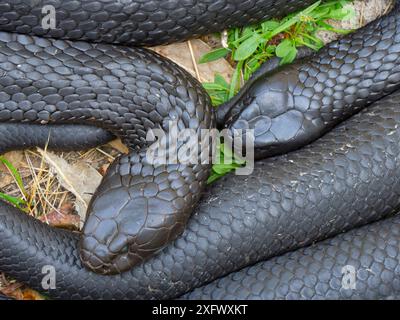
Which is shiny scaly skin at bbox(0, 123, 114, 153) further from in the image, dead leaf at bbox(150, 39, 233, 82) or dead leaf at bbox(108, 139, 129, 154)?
dead leaf at bbox(150, 39, 233, 82)

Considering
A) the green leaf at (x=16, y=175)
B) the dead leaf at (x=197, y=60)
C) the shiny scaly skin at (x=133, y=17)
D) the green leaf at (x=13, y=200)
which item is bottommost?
Answer: the green leaf at (x=13, y=200)

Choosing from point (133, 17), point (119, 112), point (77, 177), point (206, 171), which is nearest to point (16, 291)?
point (77, 177)

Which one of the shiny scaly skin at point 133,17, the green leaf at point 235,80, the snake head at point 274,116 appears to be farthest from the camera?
the green leaf at point 235,80

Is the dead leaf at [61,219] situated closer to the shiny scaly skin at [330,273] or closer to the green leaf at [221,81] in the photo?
the shiny scaly skin at [330,273]

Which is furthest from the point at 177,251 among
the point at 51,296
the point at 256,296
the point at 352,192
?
the point at 352,192

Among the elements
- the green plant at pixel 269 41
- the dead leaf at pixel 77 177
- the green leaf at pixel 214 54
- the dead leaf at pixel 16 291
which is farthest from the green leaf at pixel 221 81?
the dead leaf at pixel 16 291

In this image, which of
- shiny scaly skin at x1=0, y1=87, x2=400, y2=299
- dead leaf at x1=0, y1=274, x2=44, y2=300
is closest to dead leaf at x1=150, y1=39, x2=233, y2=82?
shiny scaly skin at x1=0, y1=87, x2=400, y2=299

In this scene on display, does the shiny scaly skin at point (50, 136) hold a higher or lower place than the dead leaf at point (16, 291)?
higher
